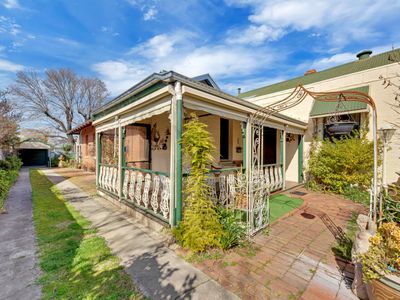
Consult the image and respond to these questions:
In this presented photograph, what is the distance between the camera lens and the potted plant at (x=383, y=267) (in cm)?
180

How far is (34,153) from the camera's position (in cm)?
2405

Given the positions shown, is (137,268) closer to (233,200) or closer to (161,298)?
(161,298)

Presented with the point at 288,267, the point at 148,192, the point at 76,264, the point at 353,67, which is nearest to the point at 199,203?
the point at 288,267

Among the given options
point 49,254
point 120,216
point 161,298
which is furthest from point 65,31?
point 161,298

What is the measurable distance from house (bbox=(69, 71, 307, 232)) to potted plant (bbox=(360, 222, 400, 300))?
6.11 feet

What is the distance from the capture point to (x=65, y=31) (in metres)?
10.4

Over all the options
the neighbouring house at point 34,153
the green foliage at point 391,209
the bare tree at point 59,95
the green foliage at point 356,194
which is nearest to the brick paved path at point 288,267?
the green foliage at point 391,209

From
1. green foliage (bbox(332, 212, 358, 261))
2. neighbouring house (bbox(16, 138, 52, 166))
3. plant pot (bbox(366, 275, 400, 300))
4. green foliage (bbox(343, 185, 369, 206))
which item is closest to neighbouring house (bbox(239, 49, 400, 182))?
green foliage (bbox(343, 185, 369, 206))

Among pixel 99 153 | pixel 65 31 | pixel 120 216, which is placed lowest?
pixel 120 216

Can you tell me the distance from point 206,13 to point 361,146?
25.4 ft

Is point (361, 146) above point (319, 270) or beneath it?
A: above

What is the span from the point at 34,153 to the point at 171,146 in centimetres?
2911

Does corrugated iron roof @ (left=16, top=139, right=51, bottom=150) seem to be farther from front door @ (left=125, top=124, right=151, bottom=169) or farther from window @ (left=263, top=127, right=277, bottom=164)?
window @ (left=263, top=127, right=277, bottom=164)

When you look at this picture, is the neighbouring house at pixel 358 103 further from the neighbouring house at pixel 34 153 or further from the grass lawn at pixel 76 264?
the neighbouring house at pixel 34 153
